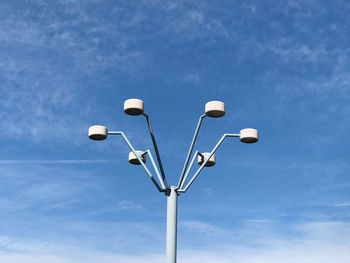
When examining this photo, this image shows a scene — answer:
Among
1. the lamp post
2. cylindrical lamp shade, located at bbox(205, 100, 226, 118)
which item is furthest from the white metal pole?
cylindrical lamp shade, located at bbox(205, 100, 226, 118)

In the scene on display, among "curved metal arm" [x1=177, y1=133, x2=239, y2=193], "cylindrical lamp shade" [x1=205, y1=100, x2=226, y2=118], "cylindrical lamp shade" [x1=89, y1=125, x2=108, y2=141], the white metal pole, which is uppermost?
"cylindrical lamp shade" [x1=205, y1=100, x2=226, y2=118]

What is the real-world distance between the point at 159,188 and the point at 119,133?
5.49 ft

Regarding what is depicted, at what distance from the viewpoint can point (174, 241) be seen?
1261 cm

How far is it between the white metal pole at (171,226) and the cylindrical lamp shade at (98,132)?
205 cm

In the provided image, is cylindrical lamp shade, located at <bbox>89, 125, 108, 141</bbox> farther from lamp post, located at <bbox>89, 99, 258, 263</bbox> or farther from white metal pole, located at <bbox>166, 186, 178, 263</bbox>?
white metal pole, located at <bbox>166, 186, 178, 263</bbox>

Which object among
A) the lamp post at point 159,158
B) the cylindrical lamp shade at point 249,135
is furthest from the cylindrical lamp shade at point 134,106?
the cylindrical lamp shade at point 249,135

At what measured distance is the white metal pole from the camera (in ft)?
41.0

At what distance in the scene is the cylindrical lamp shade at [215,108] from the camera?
42.1 ft

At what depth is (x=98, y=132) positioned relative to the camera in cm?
1345

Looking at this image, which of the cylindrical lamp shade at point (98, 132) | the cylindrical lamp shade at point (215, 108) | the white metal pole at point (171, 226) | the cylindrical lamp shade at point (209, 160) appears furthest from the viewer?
the cylindrical lamp shade at point (209, 160)

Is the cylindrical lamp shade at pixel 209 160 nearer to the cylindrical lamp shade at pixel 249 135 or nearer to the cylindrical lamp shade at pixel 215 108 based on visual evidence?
the cylindrical lamp shade at pixel 249 135

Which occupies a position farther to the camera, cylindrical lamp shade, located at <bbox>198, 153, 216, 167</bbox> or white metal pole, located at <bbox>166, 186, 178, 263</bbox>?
cylindrical lamp shade, located at <bbox>198, 153, 216, 167</bbox>

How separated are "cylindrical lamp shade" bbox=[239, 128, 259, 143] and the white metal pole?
1.96m

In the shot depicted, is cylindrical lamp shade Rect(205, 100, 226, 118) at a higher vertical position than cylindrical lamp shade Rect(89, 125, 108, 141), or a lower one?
higher
